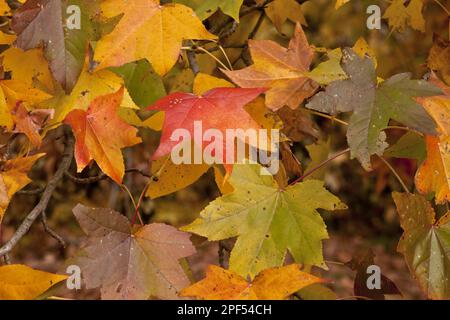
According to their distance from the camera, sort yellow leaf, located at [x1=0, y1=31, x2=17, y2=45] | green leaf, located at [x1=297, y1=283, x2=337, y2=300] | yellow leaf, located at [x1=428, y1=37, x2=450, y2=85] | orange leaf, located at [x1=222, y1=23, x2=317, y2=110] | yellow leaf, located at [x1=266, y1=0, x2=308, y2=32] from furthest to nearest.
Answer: yellow leaf, located at [x1=266, y1=0, x2=308, y2=32]
green leaf, located at [x1=297, y1=283, x2=337, y2=300]
yellow leaf, located at [x1=428, y1=37, x2=450, y2=85]
yellow leaf, located at [x1=0, y1=31, x2=17, y2=45]
orange leaf, located at [x1=222, y1=23, x2=317, y2=110]

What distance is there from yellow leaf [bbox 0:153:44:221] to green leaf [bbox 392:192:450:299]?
1.64ft

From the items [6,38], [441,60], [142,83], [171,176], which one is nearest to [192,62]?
[142,83]

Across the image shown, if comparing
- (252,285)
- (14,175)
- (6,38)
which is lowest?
(252,285)

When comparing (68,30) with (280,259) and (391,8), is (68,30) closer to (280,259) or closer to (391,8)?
(280,259)

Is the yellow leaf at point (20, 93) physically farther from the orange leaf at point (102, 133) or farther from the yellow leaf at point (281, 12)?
the yellow leaf at point (281, 12)

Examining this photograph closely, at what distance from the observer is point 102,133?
98 centimetres

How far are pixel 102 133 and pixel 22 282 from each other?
223mm

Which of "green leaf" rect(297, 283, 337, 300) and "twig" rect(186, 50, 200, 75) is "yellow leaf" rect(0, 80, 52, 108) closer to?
"twig" rect(186, 50, 200, 75)

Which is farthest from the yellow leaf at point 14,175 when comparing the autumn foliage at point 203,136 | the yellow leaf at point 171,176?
the yellow leaf at point 171,176

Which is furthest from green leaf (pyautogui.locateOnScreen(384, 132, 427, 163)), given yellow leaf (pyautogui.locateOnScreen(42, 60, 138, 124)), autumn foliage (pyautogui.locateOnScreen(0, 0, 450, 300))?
yellow leaf (pyautogui.locateOnScreen(42, 60, 138, 124))

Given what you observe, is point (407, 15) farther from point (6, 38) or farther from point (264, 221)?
point (6, 38)

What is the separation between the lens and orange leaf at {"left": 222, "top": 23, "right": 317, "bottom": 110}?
3.24ft

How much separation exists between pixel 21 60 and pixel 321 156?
634 millimetres
